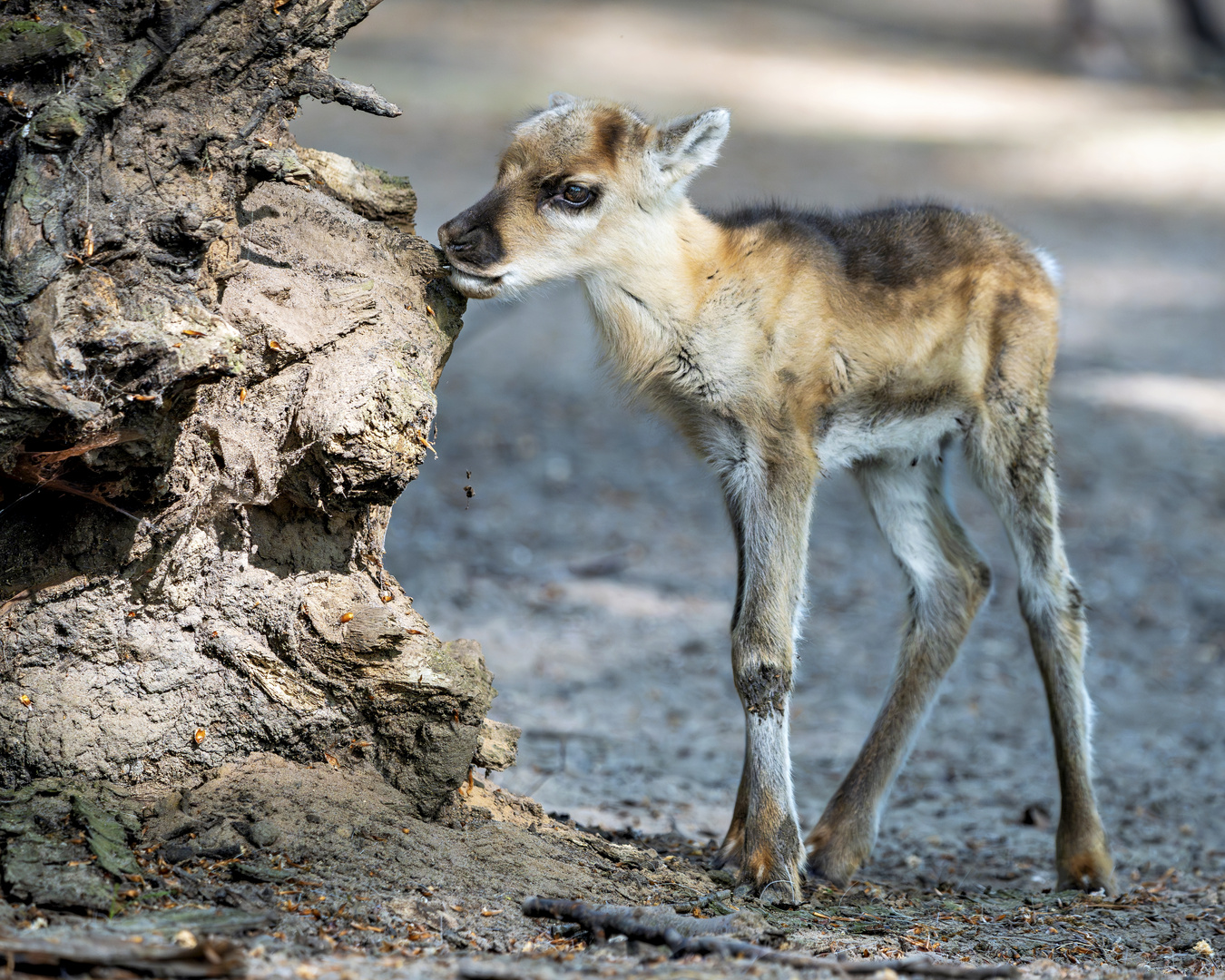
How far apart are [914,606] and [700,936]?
115 inches

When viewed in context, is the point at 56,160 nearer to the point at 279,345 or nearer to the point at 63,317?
the point at 63,317

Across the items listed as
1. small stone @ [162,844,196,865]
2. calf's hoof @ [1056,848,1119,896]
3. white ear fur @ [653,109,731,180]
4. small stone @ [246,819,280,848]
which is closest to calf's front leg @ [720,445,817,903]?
white ear fur @ [653,109,731,180]

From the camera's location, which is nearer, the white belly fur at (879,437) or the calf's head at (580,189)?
the calf's head at (580,189)

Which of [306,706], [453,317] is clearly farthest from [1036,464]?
[306,706]

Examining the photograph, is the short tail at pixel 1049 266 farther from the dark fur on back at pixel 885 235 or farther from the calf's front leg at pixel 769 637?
the calf's front leg at pixel 769 637

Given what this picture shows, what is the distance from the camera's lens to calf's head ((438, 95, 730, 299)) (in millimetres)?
5023

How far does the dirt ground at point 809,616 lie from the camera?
13.7 feet

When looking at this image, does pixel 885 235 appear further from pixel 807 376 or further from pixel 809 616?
pixel 809 616

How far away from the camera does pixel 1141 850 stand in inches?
259

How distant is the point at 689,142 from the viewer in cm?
540

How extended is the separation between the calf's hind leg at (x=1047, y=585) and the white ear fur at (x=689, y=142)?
71.6 inches

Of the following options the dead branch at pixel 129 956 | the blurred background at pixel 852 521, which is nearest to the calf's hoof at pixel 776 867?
the blurred background at pixel 852 521

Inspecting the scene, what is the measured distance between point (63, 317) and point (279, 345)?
2.70ft

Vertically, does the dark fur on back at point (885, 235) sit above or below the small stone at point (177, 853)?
above
